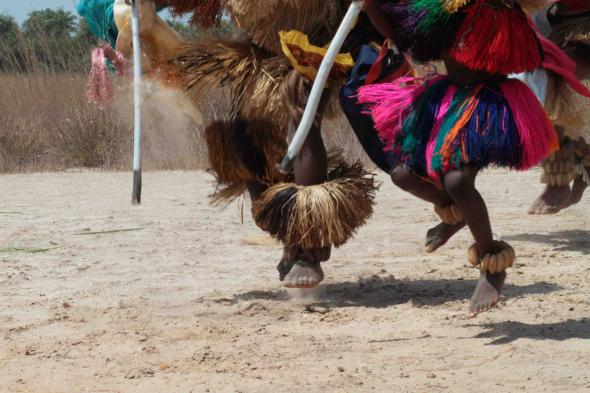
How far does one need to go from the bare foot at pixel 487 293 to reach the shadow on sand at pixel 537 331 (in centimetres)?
10

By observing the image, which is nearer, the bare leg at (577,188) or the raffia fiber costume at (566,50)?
the raffia fiber costume at (566,50)

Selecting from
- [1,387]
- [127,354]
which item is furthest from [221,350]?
[1,387]

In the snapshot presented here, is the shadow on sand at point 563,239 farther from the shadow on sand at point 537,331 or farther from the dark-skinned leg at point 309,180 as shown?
the dark-skinned leg at point 309,180

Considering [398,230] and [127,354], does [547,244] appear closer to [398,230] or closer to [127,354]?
[398,230]

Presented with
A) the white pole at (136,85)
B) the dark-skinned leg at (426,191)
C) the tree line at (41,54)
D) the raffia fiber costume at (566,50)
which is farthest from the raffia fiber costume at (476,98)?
the tree line at (41,54)

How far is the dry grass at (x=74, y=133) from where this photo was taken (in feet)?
35.4

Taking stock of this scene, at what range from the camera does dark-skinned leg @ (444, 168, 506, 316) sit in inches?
150

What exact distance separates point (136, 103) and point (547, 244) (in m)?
2.48

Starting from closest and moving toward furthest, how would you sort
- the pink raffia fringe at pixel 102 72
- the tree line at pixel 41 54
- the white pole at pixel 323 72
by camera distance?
the white pole at pixel 323 72
the pink raffia fringe at pixel 102 72
the tree line at pixel 41 54

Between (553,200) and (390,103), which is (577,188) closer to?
(553,200)

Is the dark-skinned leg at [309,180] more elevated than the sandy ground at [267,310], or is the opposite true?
the dark-skinned leg at [309,180]

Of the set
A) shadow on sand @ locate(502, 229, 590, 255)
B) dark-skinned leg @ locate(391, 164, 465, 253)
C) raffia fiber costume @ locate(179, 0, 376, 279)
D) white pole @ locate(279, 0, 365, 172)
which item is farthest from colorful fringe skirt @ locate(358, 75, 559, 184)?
shadow on sand @ locate(502, 229, 590, 255)

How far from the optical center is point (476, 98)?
3799mm

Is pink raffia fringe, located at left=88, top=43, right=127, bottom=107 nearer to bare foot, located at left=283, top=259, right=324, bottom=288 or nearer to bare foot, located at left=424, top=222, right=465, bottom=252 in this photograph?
bare foot, located at left=283, top=259, right=324, bottom=288
